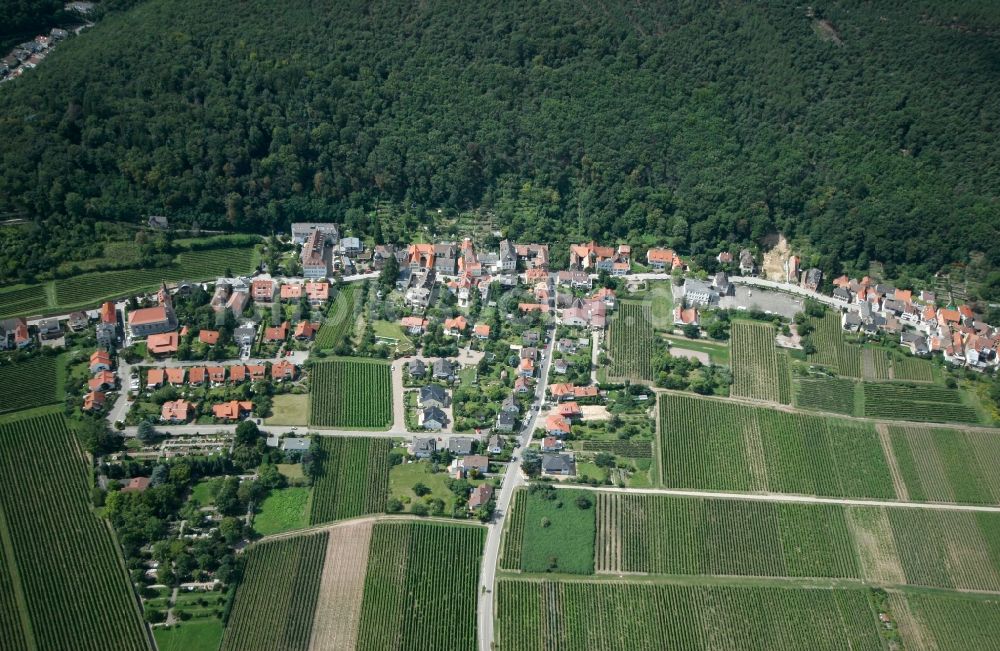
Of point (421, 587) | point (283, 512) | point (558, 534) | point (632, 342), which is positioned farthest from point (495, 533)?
point (632, 342)

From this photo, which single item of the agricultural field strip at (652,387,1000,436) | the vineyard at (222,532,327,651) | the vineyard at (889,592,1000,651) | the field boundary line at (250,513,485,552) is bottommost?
the vineyard at (889,592,1000,651)

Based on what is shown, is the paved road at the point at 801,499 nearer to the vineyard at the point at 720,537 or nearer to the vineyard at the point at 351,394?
the vineyard at the point at 720,537

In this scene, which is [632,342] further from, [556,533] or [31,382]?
[31,382]

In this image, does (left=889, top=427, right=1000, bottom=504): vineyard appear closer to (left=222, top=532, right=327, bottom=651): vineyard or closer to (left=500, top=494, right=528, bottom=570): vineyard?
(left=500, top=494, right=528, bottom=570): vineyard

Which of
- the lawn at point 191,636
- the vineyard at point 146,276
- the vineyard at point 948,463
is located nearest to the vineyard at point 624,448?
the vineyard at point 948,463

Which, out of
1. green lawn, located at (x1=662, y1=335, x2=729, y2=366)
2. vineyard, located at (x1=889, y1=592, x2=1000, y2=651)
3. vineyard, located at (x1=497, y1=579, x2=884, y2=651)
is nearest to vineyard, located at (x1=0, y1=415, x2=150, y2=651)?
vineyard, located at (x1=497, y1=579, x2=884, y2=651)

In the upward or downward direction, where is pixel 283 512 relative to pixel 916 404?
downward

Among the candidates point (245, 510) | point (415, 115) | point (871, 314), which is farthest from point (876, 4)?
point (245, 510)

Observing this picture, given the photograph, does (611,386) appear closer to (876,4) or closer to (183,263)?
(183,263)
